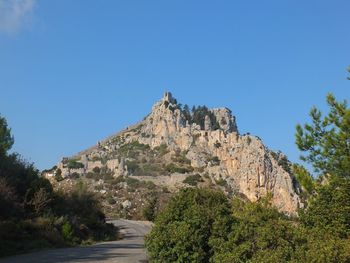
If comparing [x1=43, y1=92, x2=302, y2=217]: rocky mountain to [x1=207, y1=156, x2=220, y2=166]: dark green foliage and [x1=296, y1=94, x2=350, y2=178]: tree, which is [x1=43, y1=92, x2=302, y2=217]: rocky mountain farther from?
[x1=296, y1=94, x2=350, y2=178]: tree

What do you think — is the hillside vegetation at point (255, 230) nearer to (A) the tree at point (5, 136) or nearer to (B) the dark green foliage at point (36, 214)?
(B) the dark green foliage at point (36, 214)

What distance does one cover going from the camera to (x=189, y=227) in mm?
11148

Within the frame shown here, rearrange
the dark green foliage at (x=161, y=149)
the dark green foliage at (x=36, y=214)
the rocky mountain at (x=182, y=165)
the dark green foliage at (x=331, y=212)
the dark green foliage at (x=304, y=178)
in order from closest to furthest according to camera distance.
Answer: the dark green foliage at (x=331, y=212) < the dark green foliage at (x=304, y=178) < the dark green foliage at (x=36, y=214) < the rocky mountain at (x=182, y=165) < the dark green foliage at (x=161, y=149)

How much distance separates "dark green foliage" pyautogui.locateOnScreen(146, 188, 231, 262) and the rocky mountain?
192 feet

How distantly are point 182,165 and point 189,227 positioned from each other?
280 feet

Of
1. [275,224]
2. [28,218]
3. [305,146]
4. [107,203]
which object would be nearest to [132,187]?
[107,203]

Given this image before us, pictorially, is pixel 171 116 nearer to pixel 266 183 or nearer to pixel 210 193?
pixel 266 183

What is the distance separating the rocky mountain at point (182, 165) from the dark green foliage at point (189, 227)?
58448mm

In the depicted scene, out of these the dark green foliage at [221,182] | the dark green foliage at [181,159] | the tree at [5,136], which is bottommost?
the tree at [5,136]

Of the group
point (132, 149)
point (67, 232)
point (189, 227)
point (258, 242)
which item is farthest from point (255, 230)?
point (132, 149)

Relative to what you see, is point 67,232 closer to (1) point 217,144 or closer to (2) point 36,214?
(2) point 36,214

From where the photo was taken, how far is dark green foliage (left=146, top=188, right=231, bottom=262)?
10.9 meters

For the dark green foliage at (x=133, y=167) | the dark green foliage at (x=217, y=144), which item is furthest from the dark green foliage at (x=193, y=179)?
the dark green foliage at (x=217, y=144)

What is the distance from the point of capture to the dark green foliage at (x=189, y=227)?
10883mm
